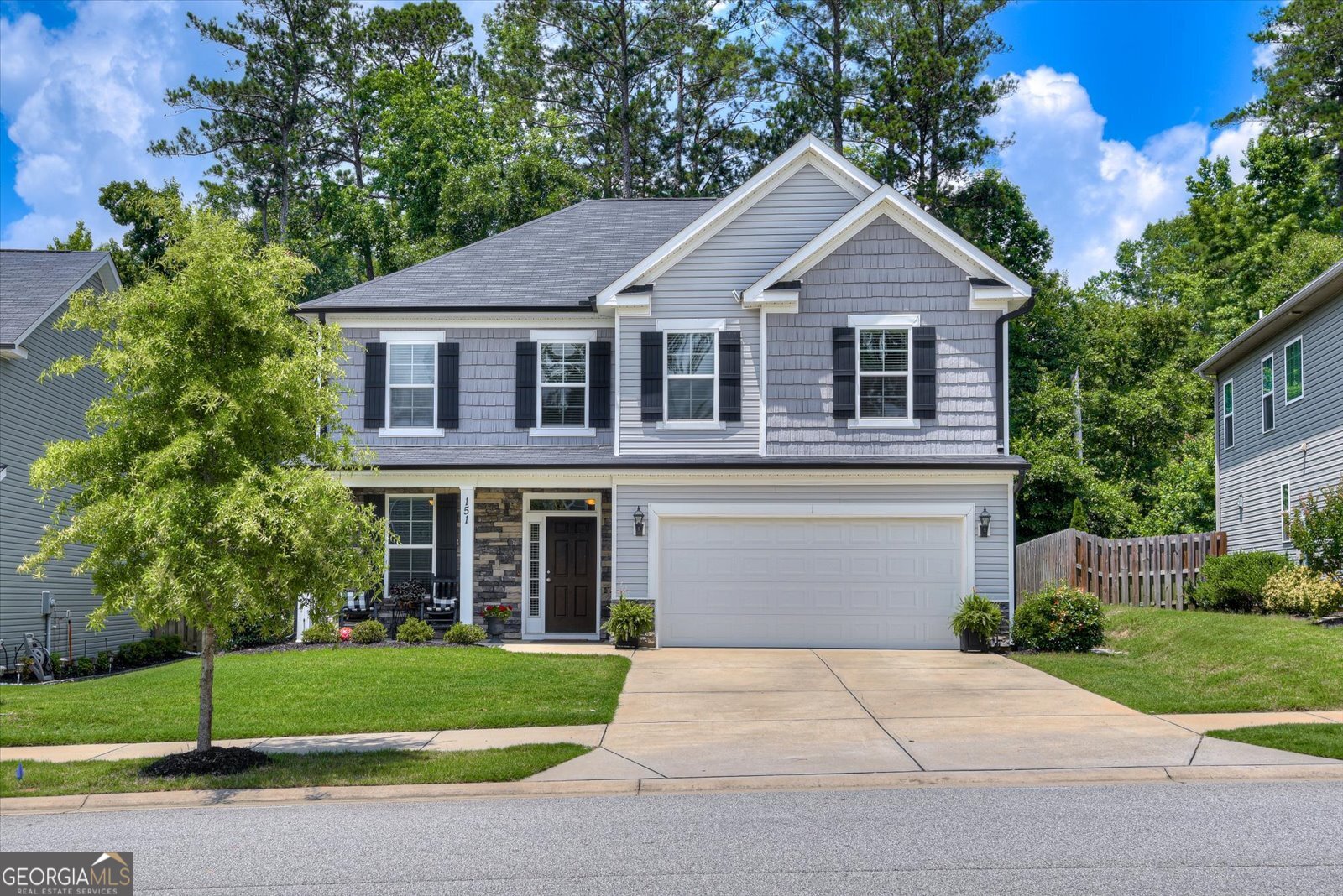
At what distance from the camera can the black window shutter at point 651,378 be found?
67.9 feet

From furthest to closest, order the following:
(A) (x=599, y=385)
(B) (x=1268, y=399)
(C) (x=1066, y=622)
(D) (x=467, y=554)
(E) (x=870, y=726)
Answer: (B) (x=1268, y=399), (A) (x=599, y=385), (D) (x=467, y=554), (C) (x=1066, y=622), (E) (x=870, y=726)

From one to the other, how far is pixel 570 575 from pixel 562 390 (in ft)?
10.6

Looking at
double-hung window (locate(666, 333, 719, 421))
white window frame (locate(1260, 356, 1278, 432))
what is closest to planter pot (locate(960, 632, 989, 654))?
double-hung window (locate(666, 333, 719, 421))

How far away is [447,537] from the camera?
2186 cm

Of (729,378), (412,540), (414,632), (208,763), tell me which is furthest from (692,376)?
(208,763)

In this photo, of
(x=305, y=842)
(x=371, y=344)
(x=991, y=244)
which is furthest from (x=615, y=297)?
(x=991, y=244)

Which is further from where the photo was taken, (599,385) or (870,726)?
(599,385)

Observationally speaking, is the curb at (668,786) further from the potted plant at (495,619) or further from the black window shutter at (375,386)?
the black window shutter at (375,386)

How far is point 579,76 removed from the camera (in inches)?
1528

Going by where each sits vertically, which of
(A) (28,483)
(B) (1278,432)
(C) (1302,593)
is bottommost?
(C) (1302,593)

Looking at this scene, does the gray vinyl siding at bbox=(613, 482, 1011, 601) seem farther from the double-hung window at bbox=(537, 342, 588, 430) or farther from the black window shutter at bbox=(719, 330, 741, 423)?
the double-hung window at bbox=(537, 342, 588, 430)

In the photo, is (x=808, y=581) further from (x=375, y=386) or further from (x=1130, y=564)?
Answer: (x=375, y=386)

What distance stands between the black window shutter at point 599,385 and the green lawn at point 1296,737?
1216 centimetres

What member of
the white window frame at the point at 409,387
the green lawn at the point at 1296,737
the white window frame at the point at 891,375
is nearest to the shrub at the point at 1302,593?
the white window frame at the point at 891,375
